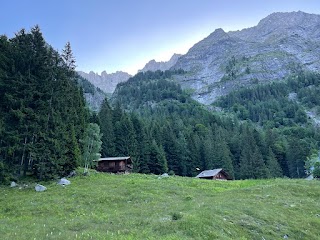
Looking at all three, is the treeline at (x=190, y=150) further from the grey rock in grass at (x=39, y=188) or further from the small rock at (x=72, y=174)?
the grey rock in grass at (x=39, y=188)

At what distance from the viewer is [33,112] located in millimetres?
49781

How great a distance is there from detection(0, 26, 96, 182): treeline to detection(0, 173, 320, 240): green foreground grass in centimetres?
559

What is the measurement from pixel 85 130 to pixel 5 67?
1966 cm

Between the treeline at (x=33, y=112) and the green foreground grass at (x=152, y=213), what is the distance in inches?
220

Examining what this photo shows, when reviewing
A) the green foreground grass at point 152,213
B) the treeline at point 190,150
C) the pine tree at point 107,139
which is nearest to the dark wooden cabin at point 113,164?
the treeline at point 190,150

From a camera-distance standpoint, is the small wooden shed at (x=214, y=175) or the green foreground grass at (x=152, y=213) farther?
the small wooden shed at (x=214, y=175)

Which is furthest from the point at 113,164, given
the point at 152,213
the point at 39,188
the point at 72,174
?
the point at 152,213

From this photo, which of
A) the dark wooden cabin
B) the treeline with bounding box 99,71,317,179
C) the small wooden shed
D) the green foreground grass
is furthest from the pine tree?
the green foreground grass

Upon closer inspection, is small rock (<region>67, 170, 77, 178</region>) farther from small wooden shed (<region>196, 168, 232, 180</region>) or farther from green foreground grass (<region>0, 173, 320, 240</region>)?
small wooden shed (<region>196, 168, 232, 180</region>)

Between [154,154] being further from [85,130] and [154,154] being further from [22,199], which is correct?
[22,199]

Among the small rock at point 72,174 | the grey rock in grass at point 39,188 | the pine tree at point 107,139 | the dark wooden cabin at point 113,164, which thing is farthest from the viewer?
the pine tree at point 107,139

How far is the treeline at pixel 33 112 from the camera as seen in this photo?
47.5 meters

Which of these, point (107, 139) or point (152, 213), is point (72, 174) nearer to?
point (152, 213)

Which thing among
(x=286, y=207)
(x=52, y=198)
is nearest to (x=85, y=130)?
(x=52, y=198)
